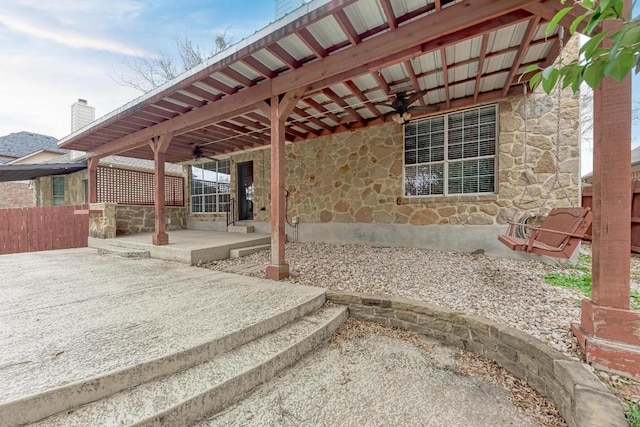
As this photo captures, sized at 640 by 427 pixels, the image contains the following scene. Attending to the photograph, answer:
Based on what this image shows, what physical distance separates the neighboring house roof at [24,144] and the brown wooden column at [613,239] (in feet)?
57.6

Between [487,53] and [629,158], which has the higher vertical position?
[487,53]

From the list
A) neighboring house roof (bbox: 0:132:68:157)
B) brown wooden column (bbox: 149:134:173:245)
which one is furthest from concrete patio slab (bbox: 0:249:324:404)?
neighboring house roof (bbox: 0:132:68:157)

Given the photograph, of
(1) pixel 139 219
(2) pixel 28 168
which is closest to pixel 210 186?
(1) pixel 139 219

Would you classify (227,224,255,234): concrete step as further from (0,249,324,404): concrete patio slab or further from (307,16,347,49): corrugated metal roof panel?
(307,16,347,49): corrugated metal roof panel

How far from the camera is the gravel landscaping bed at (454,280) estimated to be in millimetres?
2408

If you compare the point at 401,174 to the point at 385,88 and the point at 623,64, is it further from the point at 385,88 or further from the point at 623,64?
the point at 623,64

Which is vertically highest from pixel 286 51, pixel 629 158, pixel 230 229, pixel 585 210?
pixel 286 51

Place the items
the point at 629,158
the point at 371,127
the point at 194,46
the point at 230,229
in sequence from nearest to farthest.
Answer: the point at 629,158 → the point at 371,127 → the point at 230,229 → the point at 194,46

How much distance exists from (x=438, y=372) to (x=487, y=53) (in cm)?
400

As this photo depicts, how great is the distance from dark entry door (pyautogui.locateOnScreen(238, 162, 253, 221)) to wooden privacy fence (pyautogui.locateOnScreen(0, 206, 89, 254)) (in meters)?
4.34

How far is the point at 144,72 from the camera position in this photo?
11.4 m

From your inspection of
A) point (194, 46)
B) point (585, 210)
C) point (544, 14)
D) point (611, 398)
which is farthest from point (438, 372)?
point (194, 46)

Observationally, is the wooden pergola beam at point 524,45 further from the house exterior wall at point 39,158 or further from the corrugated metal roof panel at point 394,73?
the house exterior wall at point 39,158

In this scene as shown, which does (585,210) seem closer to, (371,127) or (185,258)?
(371,127)
